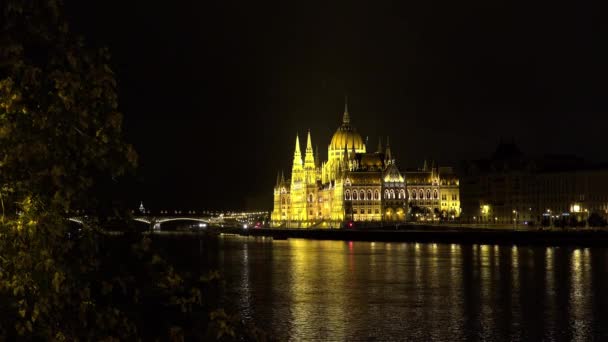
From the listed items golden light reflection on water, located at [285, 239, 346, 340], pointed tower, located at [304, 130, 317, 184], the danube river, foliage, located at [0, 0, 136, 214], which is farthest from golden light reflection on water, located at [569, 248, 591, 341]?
pointed tower, located at [304, 130, 317, 184]

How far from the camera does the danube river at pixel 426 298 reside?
28.1 m

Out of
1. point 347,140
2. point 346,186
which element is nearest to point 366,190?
point 346,186

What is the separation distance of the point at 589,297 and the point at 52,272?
3329 centimetres

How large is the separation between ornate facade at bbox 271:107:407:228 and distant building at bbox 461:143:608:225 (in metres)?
13.7

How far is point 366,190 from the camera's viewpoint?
526ft

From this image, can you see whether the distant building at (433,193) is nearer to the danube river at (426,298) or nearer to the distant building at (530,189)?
the distant building at (530,189)

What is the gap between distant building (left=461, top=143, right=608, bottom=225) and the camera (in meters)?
122

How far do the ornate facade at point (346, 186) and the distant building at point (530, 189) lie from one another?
13718 millimetres

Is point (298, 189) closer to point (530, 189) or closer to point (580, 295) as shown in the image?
point (530, 189)

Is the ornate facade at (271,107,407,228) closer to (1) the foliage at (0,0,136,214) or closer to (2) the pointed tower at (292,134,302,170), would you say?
(2) the pointed tower at (292,134,302,170)

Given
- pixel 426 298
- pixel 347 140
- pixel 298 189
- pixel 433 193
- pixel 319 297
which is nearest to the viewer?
pixel 426 298

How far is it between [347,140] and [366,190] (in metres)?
20.7

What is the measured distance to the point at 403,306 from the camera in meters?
34.7

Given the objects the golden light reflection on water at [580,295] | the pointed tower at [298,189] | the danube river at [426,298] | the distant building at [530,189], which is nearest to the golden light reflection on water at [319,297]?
the danube river at [426,298]
